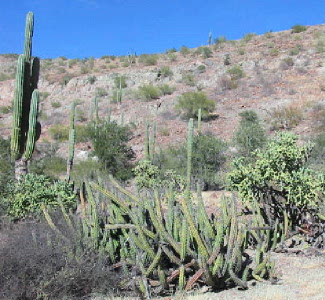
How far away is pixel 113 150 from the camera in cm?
2167

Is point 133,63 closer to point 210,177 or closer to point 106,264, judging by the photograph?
point 210,177

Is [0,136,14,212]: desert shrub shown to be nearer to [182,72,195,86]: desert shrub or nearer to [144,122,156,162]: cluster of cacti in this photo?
[144,122,156,162]: cluster of cacti

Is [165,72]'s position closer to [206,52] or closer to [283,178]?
[206,52]

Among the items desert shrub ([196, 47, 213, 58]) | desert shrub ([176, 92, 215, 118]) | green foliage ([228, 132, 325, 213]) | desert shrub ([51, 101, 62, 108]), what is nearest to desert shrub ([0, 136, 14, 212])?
green foliage ([228, 132, 325, 213])

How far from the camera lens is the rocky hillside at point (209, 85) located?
2812 centimetres

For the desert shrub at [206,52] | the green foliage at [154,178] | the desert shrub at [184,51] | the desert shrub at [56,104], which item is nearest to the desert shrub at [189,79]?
the desert shrub at [206,52]

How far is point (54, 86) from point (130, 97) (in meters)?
11.1

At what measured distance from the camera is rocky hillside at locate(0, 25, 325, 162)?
2812cm

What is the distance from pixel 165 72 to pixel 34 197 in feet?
103

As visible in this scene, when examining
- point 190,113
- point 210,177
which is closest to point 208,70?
point 190,113

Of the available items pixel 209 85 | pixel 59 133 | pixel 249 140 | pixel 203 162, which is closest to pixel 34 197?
pixel 203 162

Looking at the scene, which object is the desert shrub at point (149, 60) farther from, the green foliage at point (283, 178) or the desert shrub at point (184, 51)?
the green foliage at point (283, 178)

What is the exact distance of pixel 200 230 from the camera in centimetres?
632

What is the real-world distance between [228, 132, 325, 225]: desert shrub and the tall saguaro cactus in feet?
17.4
